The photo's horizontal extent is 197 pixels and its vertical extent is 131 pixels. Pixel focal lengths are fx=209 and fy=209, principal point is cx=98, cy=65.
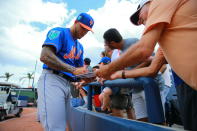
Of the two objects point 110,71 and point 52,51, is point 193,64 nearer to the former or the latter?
point 110,71

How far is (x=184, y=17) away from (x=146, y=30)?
10.5 inches

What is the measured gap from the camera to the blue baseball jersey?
2.61m

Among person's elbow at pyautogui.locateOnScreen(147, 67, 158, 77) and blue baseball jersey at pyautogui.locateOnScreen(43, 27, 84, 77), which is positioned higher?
blue baseball jersey at pyautogui.locateOnScreen(43, 27, 84, 77)

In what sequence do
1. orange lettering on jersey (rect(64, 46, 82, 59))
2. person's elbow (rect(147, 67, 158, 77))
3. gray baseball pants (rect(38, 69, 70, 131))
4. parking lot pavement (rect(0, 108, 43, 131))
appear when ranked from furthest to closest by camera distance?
parking lot pavement (rect(0, 108, 43, 131)) < orange lettering on jersey (rect(64, 46, 82, 59)) < gray baseball pants (rect(38, 69, 70, 131)) < person's elbow (rect(147, 67, 158, 77))

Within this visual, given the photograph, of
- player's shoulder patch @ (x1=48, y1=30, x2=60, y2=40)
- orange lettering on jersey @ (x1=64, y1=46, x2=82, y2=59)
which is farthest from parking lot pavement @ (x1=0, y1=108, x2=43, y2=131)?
player's shoulder patch @ (x1=48, y1=30, x2=60, y2=40)

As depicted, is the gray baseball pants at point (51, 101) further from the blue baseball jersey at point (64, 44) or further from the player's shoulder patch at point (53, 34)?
the player's shoulder patch at point (53, 34)

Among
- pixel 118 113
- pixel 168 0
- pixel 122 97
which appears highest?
pixel 168 0

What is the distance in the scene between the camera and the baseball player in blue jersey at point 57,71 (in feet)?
8.14

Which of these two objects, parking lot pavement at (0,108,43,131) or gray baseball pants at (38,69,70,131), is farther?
parking lot pavement at (0,108,43,131)

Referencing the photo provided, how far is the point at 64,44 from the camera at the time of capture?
2811mm

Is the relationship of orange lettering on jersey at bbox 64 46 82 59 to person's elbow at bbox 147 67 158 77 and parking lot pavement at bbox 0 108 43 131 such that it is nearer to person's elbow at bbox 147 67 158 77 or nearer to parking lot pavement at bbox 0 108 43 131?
person's elbow at bbox 147 67 158 77

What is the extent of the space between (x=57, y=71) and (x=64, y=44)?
380mm

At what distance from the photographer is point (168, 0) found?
146cm

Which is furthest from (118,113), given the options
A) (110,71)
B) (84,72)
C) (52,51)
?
(110,71)
